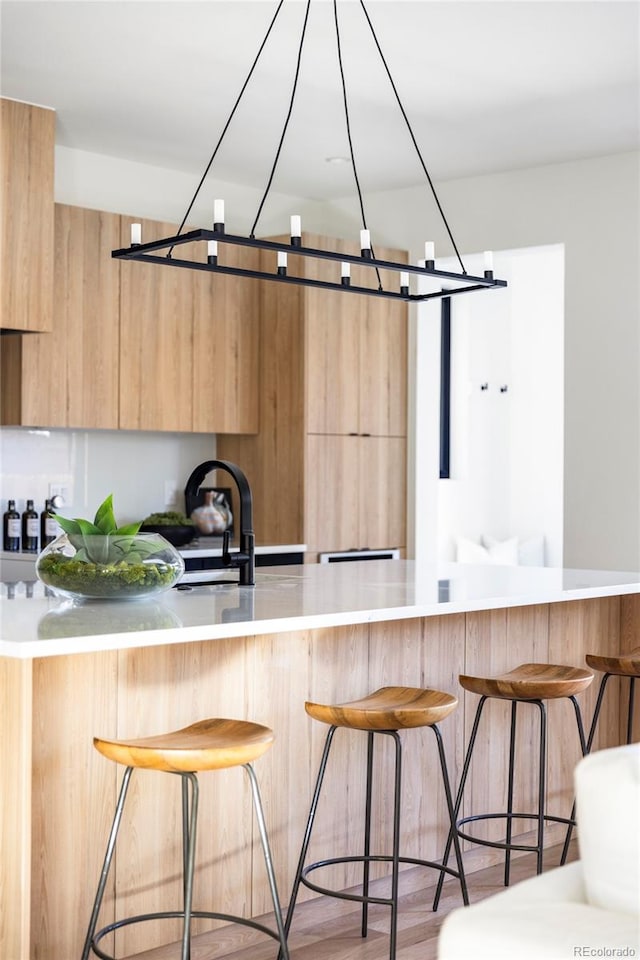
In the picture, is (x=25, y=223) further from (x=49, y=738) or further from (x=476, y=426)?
(x=476, y=426)

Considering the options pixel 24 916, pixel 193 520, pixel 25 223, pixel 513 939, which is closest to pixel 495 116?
pixel 25 223

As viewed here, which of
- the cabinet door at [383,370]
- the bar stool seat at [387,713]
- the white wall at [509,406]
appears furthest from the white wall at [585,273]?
the bar stool seat at [387,713]

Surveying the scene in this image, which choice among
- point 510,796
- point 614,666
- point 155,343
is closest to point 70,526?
point 510,796

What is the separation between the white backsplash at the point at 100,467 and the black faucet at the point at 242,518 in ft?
7.61

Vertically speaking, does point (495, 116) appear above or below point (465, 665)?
above

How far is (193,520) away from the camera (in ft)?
20.5

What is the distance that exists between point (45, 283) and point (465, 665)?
2516 millimetres

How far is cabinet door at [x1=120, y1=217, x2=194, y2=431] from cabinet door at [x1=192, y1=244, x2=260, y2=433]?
5 cm

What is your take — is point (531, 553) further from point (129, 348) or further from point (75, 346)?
point (75, 346)

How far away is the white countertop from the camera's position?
2.61 m

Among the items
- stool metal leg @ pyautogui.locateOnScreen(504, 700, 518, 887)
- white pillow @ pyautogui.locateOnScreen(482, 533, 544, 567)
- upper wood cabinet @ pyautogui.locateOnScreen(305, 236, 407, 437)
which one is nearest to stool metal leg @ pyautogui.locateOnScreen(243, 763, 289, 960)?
stool metal leg @ pyautogui.locateOnScreen(504, 700, 518, 887)

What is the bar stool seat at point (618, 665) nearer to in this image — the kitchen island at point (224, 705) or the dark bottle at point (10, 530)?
the kitchen island at point (224, 705)

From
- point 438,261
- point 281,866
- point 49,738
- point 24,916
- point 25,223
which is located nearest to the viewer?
point 24,916

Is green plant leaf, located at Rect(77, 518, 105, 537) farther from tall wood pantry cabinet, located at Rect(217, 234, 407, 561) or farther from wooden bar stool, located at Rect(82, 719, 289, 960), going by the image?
tall wood pantry cabinet, located at Rect(217, 234, 407, 561)
